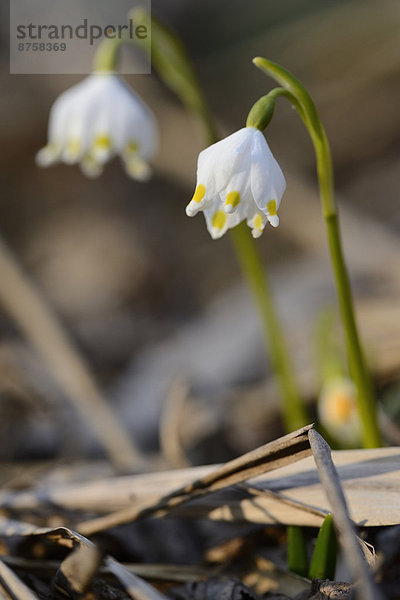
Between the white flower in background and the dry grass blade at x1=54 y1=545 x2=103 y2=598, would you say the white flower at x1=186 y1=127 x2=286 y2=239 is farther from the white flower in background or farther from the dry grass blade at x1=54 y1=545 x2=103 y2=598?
the white flower in background

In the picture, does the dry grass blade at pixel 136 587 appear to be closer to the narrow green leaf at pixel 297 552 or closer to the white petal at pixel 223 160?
the narrow green leaf at pixel 297 552

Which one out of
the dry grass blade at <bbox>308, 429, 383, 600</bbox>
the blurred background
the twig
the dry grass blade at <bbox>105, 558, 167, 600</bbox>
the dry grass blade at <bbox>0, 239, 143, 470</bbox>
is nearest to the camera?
the dry grass blade at <bbox>308, 429, 383, 600</bbox>

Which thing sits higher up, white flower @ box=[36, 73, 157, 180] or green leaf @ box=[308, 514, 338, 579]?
white flower @ box=[36, 73, 157, 180]

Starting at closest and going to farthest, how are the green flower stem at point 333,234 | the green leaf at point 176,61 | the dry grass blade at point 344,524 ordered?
the dry grass blade at point 344,524 < the green flower stem at point 333,234 < the green leaf at point 176,61

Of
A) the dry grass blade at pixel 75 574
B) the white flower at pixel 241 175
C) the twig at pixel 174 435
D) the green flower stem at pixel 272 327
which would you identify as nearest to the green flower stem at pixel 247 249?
the green flower stem at pixel 272 327

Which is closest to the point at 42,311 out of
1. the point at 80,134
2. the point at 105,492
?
the point at 80,134

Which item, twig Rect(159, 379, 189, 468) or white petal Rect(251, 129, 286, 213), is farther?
twig Rect(159, 379, 189, 468)

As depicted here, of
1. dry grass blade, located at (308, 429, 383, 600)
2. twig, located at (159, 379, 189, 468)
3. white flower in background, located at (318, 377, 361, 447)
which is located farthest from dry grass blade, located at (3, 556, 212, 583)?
white flower in background, located at (318, 377, 361, 447)
